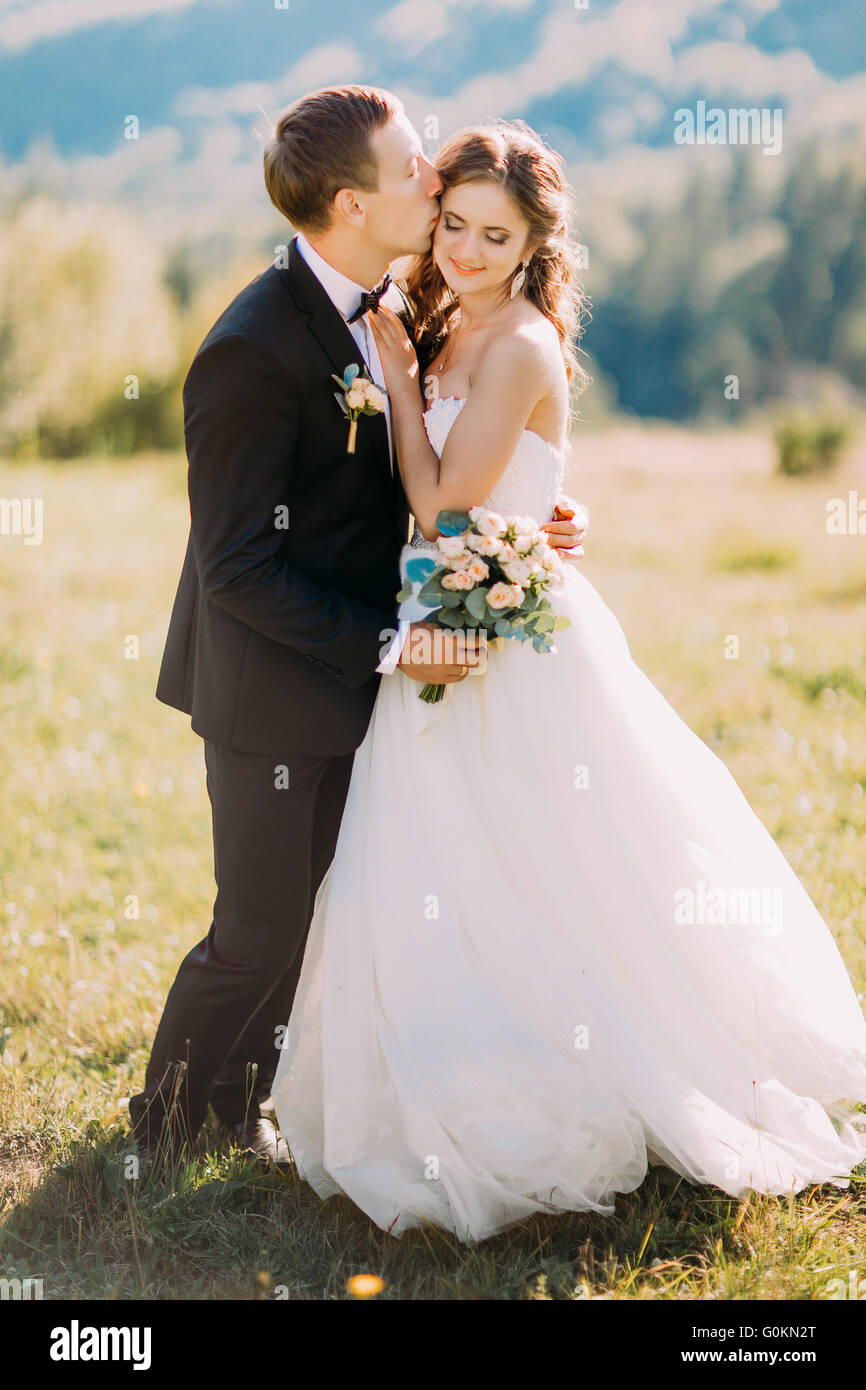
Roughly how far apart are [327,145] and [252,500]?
33.4 inches

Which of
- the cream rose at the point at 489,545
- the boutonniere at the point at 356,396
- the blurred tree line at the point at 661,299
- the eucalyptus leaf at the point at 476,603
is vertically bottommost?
the eucalyptus leaf at the point at 476,603

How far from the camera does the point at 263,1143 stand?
10.7ft

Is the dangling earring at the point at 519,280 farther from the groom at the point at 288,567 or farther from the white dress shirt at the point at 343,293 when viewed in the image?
the white dress shirt at the point at 343,293

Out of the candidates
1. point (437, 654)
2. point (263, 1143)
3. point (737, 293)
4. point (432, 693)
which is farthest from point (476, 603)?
point (737, 293)

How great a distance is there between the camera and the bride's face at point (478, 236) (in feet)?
9.57

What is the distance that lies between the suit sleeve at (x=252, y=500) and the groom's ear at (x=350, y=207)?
412 millimetres

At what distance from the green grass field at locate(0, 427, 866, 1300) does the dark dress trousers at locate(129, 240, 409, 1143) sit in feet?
1.14

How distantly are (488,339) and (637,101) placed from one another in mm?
52669

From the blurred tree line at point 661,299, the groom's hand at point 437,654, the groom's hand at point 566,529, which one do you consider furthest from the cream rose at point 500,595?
the blurred tree line at point 661,299

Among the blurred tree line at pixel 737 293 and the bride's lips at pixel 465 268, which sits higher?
the blurred tree line at pixel 737 293

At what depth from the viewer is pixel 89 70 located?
46.0 metres

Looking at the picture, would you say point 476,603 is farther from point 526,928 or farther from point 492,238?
point 492,238

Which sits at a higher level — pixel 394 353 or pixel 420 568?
pixel 394 353
